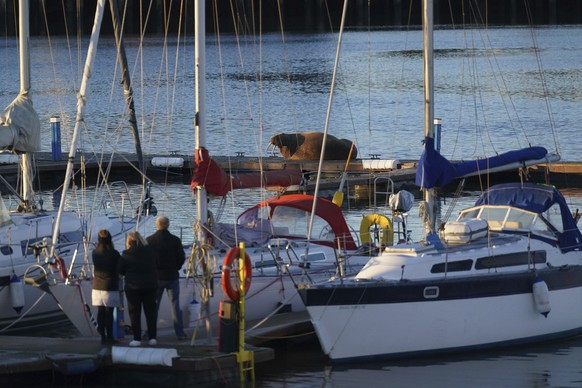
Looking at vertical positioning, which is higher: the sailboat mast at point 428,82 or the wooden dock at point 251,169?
the sailboat mast at point 428,82

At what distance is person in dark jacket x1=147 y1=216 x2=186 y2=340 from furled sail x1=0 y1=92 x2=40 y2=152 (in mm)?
5577

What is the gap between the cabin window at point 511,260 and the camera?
20.9m

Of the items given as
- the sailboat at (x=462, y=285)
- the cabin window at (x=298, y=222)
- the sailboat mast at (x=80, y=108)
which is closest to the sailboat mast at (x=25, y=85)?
the sailboat mast at (x=80, y=108)

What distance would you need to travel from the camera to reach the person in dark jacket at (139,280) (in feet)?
60.6

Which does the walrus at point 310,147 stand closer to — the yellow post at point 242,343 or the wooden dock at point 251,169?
the wooden dock at point 251,169

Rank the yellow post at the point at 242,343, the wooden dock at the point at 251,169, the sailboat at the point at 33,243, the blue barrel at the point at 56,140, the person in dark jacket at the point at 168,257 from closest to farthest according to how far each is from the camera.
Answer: the yellow post at the point at 242,343, the person in dark jacket at the point at 168,257, the sailboat at the point at 33,243, the wooden dock at the point at 251,169, the blue barrel at the point at 56,140

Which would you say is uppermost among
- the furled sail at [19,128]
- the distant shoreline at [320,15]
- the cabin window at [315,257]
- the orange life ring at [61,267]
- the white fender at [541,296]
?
the furled sail at [19,128]

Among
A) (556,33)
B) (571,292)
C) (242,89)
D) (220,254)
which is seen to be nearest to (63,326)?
(220,254)

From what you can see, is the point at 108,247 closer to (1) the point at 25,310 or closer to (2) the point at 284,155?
(1) the point at 25,310

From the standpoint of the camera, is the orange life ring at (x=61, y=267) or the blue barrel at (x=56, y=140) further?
the blue barrel at (x=56, y=140)

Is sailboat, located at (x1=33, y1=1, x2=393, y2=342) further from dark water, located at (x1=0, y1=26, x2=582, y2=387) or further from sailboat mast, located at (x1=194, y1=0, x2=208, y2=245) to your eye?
dark water, located at (x1=0, y1=26, x2=582, y2=387)

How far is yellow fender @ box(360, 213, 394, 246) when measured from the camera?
2367 centimetres

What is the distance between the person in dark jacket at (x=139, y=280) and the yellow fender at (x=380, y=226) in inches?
230

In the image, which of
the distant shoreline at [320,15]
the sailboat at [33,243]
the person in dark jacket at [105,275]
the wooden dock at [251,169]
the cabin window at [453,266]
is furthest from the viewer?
the distant shoreline at [320,15]
